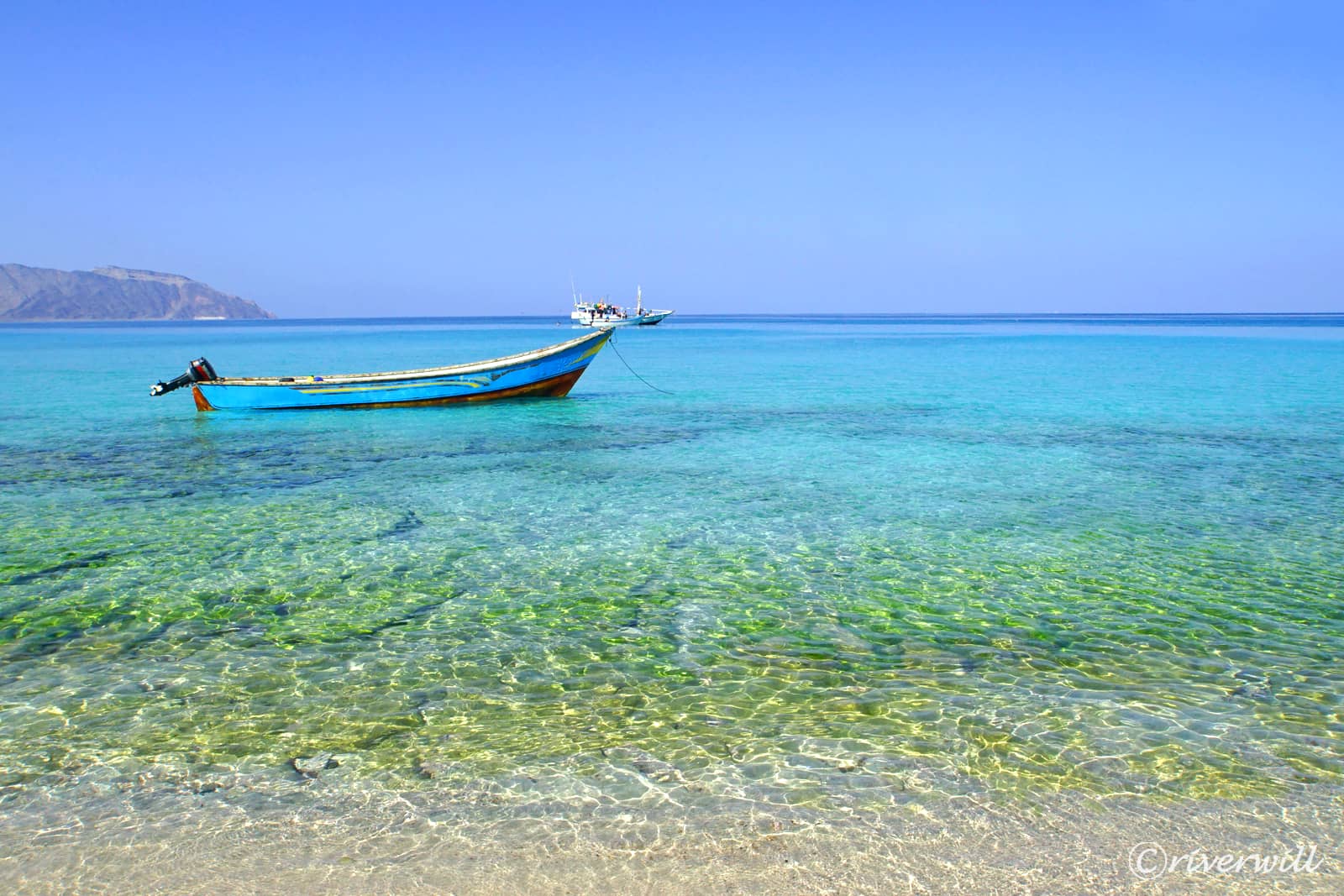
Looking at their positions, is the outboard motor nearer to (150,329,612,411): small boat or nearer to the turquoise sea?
(150,329,612,411): small boat

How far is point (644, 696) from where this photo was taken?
597 cm

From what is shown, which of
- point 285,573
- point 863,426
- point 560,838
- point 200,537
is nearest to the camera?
point 560,838

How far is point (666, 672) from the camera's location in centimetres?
637

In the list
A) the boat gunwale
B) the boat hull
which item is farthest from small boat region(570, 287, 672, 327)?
the boat gunwale

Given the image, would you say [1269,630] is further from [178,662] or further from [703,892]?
[178,662]

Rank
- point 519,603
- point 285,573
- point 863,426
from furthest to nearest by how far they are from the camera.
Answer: point 863,426 < point 285,573 < point 519,603

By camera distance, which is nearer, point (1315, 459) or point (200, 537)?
point (200, 537)

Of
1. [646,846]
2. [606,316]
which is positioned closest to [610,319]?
[606,316]

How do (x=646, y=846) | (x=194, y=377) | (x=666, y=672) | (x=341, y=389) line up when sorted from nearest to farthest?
(x=646, y=846) → (x=666, y=672) → (x=194, y=377) → (x=341, y=389)

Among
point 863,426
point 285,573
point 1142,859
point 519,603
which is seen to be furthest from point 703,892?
point 863,426

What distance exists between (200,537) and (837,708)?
7.63m

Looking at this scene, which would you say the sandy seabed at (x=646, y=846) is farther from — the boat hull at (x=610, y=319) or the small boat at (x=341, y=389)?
the boat hull at (x=610, y=319)

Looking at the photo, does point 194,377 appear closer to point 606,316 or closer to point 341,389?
point 341,389

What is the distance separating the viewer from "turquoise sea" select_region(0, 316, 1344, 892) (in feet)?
14.0
